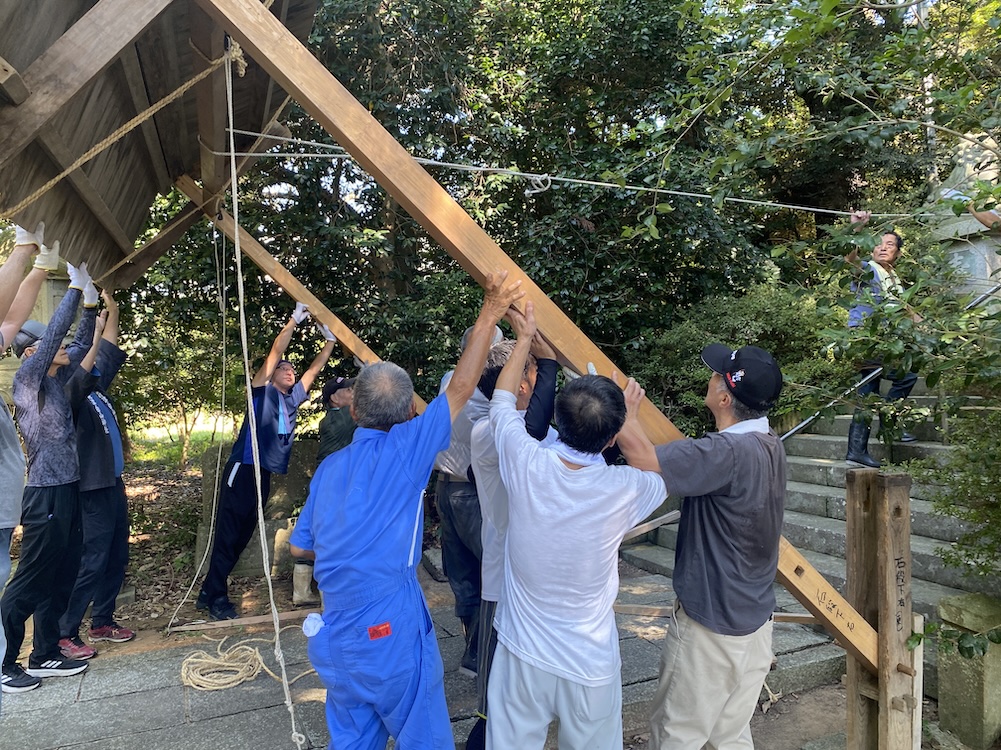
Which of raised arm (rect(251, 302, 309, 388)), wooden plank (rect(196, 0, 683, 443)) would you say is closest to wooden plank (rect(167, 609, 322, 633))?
raised arm (rect(251, 302, 309, 388))

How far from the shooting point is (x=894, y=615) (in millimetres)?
2707

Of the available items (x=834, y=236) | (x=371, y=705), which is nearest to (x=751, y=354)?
(x=834, y=236)

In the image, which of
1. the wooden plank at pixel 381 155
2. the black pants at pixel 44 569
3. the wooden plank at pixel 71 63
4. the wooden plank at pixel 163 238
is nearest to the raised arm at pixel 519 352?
the wooden plank at pixel 381 155

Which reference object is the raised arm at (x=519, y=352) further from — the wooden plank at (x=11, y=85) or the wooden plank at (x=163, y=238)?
the wooden plank at (x=163, y=238)

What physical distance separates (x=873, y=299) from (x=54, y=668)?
449cm

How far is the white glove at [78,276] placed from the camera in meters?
3.23

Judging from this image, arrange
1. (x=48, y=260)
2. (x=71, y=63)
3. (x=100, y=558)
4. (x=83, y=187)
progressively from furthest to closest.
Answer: (x=100, y=558), (x=83, y=187), (x=48, y=260), (x=71, y=63)

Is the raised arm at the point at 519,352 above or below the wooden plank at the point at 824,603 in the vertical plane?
above

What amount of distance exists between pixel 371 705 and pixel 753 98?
10.2 meters

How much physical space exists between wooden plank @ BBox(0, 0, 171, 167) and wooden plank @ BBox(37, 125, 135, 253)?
0.28ft

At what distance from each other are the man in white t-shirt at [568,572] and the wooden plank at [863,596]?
1.29m

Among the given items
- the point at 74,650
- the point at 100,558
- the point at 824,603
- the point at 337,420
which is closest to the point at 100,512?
the point at 100,558

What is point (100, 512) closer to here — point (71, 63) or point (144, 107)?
point (144, 107)

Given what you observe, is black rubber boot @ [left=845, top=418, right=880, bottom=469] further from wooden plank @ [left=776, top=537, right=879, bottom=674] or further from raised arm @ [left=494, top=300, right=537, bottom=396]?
raised arm @ [left=494, top=300, right=537, bottom=396]
